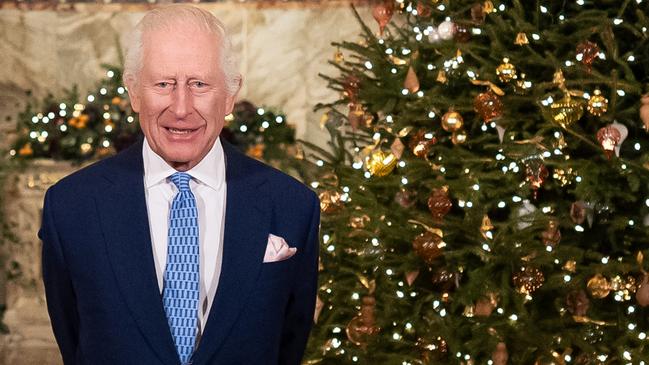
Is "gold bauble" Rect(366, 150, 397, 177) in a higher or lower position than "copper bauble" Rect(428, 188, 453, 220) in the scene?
higher

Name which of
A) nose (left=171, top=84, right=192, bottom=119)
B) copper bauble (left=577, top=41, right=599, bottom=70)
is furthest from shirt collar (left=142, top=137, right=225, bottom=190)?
copper bauble (left=577, top=41, right=599, bottom=70)

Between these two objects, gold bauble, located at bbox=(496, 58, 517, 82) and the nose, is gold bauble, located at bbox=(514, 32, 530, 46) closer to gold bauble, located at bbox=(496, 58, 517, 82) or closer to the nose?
gold bauble, located at bbox=(496, 58, 517, 82)

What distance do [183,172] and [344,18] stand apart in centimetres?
598

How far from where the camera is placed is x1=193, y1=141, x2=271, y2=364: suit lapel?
1.88 meters

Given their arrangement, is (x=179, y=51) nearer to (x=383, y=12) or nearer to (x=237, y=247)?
(x=237, y=247)

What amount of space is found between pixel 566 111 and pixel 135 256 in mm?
2425

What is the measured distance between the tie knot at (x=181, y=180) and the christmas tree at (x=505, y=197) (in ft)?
7.61

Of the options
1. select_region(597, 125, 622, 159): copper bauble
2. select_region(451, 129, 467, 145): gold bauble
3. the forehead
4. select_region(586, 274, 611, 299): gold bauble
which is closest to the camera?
the forehead

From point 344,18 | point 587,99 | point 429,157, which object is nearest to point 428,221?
point 429,157

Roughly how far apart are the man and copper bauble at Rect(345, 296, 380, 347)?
2.44 meters

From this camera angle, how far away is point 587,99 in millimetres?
4012

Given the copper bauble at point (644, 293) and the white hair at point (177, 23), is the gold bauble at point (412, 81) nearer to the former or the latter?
the copper bauble at point (644, 293)

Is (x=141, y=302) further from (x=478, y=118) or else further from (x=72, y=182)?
(x=478, y=118)

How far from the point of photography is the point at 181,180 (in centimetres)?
191
